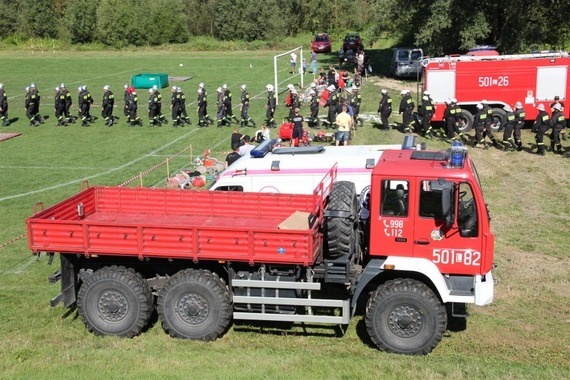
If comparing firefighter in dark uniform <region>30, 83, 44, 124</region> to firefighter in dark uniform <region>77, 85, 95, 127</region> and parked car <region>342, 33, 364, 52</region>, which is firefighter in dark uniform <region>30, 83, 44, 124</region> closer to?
firefighter in dark uniform <region>77, 85, 95, 127</region>

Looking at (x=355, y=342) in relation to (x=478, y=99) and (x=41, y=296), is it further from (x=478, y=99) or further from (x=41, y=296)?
(x=478, y=99)

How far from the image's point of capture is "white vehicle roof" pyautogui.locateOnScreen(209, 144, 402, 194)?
43.9ft

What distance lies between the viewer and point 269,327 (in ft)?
34.6

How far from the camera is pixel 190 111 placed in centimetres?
3077

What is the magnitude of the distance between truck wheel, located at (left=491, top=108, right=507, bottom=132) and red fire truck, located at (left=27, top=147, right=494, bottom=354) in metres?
15.4

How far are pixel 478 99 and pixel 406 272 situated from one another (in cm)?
1677

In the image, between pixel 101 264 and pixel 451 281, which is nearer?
pixel 451 281

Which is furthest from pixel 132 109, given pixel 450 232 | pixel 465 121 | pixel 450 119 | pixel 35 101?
pixel 450 232

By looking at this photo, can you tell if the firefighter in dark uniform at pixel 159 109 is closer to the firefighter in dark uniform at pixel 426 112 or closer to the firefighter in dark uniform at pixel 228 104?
the firefighter in dark uniform at pixel 228 104

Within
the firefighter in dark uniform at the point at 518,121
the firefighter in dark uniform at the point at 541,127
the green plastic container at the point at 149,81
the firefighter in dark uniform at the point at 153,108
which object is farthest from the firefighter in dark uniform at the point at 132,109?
the firefighter in dark uniform at the point at 541,127

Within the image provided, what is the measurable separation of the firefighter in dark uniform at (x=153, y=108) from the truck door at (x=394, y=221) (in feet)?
62.5

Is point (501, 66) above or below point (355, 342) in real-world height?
above

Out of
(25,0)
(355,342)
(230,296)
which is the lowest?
(355,342)

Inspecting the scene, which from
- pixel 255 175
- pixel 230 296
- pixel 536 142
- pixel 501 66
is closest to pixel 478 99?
Result: pixel 501 66
